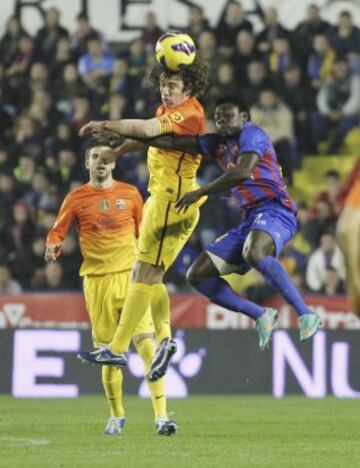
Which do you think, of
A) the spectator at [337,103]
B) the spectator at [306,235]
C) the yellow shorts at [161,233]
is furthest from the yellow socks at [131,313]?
the spectator at [337,103]

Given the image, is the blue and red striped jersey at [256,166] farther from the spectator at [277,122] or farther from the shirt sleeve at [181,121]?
the spectator at [277,122]

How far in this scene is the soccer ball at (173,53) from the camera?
1030 centimetres

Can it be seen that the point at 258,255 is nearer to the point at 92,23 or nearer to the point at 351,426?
the point at 351,426

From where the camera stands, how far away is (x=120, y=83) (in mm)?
19438

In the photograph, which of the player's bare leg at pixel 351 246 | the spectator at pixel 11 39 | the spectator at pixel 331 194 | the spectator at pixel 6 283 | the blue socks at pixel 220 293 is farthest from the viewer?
the spectator at pixel 11 39

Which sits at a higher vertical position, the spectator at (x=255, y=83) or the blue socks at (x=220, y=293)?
the spectator at (x=255, y=83)

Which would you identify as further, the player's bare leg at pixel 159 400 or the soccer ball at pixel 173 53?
the player's bare leg at pixel 159 400

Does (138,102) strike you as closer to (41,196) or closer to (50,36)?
(41,196)

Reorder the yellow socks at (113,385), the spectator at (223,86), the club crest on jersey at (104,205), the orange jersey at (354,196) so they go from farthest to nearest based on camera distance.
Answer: the spectator at (223,86) → the club crest on jersey at (104,205) → the yellow socks at (113,385) → the orange jersey at (354,196)

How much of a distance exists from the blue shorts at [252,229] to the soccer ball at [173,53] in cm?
112

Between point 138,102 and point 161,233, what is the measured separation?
8756 millimetres

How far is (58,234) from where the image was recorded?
11.0m

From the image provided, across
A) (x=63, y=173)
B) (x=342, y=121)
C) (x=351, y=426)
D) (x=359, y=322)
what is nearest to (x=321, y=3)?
(x=342, y=121)

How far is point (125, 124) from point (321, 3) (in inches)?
458
